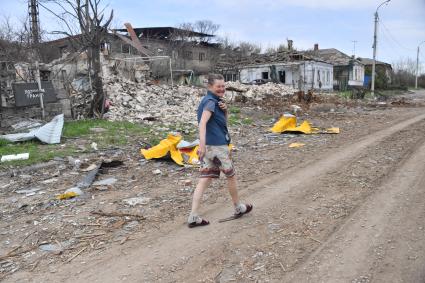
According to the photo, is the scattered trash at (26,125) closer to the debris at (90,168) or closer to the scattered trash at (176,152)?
the debris at (90,168)

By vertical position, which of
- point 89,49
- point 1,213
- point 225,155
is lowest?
point 1,213

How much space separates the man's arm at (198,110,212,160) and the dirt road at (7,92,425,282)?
2.82ft

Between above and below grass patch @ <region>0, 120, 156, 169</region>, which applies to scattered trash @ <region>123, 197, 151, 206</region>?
below

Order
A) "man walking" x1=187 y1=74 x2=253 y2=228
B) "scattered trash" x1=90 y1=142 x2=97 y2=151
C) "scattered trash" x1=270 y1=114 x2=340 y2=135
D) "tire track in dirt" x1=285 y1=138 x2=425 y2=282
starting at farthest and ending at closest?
1. "scattered trash" x1=270 y1=114 x2=340 y2=135
2. "scattered trash" x1=90 y1=142 x2=97 y2=151
3. "man walking" x1=187 y1=74 x2=253 y2=228
4. "tire track in dirt" x1=285 y1=138 x2=425 y2=282

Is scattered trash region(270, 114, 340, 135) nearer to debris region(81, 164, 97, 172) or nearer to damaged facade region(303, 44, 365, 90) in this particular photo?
debris region(81, 164, 97, 172)

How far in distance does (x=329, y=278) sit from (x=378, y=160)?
4.76 metres

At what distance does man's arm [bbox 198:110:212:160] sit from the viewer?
409 centimetres

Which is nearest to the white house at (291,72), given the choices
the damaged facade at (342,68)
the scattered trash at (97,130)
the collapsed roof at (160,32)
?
the damaged facade at (342,68)

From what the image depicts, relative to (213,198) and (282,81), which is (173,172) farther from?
(282,81)

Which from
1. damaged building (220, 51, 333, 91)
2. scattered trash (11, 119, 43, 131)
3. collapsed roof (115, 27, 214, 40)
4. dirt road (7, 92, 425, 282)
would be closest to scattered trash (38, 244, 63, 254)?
dirt road (7, 92, 425, 282)

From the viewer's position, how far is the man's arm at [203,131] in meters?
4.09

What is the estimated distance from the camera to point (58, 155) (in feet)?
26.1

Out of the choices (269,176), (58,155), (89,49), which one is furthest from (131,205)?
(89,49)

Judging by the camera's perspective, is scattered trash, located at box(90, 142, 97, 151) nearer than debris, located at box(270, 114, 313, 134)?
Yes
